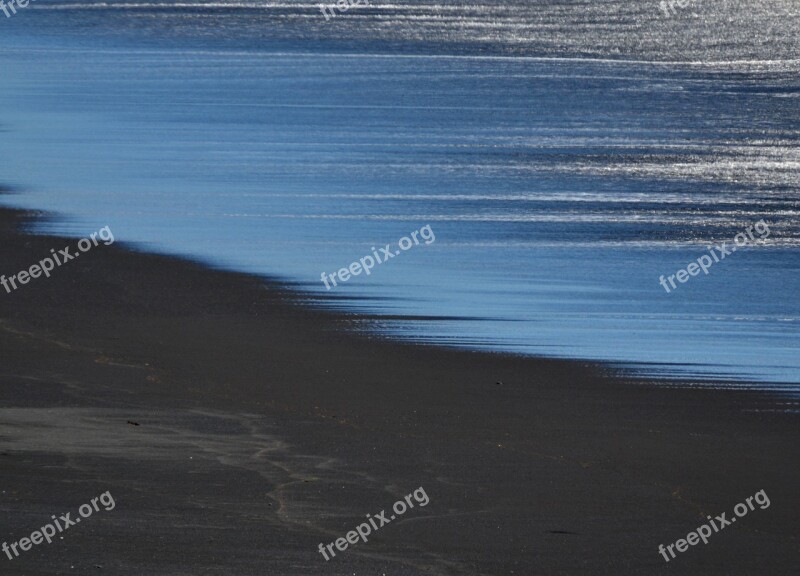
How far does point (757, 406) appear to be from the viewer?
32.3ft

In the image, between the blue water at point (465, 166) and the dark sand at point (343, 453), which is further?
the blue water at point (465, 166)

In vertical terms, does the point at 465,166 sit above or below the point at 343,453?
above

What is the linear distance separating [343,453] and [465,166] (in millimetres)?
10124

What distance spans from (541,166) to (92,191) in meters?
5.54

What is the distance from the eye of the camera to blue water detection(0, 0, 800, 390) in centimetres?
1223

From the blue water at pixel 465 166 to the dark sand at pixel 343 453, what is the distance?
0.91 metres

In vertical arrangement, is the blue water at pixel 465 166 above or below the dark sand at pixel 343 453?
above

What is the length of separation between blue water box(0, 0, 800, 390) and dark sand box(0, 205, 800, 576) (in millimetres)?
914

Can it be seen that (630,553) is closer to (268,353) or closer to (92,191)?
(268,353)

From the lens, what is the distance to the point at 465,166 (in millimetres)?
18328

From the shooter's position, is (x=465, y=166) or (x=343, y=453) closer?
(x=343, y=453)

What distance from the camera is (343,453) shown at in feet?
28.1

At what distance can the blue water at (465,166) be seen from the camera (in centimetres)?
1223

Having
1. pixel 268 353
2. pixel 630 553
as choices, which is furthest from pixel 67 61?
pixel 630 553
